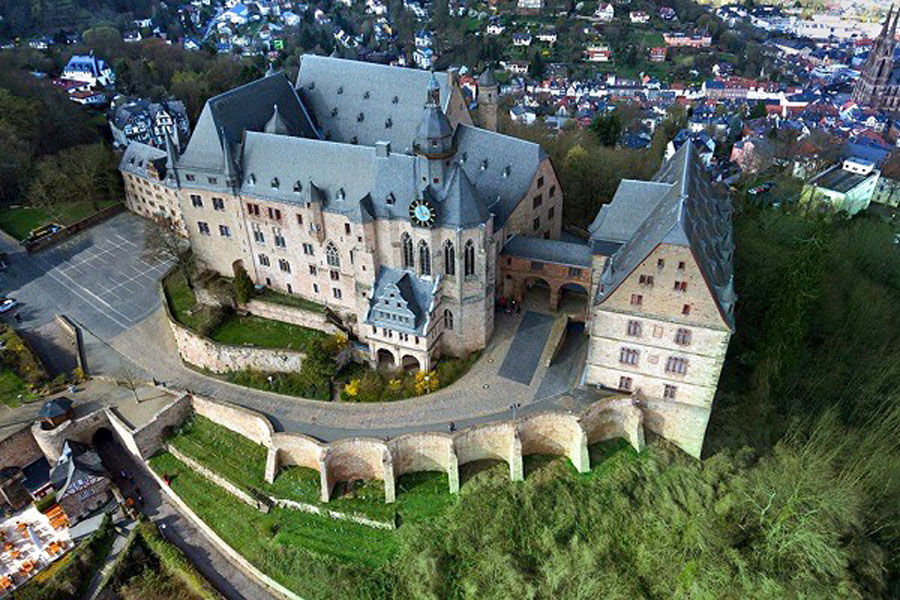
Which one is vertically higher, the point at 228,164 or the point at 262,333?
the point at 228,164

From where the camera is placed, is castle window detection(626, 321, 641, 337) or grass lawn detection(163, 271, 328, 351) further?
grass lawn detection(163, 271, 328, 351)

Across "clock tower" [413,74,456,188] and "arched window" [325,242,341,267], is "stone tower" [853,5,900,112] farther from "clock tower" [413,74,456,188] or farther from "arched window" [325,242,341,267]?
"arched window" [325,242,341,267]

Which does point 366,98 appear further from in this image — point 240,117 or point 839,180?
point 839,180

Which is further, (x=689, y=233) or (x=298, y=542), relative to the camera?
(x=298, y=542)

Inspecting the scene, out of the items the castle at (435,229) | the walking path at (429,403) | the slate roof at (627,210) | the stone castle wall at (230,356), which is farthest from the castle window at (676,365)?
the stone castle wall at (230,356)

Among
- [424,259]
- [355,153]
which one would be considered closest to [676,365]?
[424,259]

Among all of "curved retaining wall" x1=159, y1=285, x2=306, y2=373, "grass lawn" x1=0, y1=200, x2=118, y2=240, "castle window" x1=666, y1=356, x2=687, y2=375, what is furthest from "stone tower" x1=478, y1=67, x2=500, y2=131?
"grass lawn" x1=0, y1=200, x2=118, y2=240


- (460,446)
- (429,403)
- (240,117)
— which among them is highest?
(240,117)
